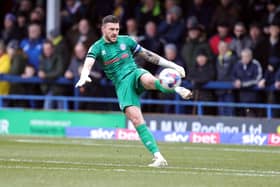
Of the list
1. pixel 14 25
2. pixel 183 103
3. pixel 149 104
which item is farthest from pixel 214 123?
pixel 14 25

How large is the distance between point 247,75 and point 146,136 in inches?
302

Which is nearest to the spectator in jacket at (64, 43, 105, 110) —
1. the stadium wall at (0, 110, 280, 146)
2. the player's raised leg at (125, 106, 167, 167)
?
the stadium wall at (0, 110, 280, 146)

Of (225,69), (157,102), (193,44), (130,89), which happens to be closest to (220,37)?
(193,44)

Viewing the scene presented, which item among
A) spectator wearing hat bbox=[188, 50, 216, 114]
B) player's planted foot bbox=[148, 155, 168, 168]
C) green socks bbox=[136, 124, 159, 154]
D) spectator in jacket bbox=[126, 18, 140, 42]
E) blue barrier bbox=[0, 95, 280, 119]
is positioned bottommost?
player's planted foot bbox=[148, 155, 168, 168]

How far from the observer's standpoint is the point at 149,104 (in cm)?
2222

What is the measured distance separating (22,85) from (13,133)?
5.66 ft

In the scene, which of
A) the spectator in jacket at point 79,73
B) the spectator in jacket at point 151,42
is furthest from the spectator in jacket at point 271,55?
the spectator in jacket at point 79,73

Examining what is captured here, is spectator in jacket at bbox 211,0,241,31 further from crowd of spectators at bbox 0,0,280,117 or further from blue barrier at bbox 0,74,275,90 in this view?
blue barrier at bbox 0,74,275,90

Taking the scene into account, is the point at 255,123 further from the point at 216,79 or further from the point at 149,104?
the point at 149,104

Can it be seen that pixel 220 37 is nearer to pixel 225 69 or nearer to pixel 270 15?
pixel 225 69

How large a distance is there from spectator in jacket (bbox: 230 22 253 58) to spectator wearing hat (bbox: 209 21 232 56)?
20 cm

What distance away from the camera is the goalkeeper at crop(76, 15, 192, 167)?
12742mm

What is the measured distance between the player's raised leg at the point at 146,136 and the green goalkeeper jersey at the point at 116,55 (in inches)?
23.0

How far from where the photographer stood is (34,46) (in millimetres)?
23312
